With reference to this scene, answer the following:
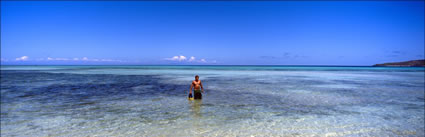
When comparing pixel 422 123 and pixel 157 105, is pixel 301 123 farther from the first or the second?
pixel 157 105

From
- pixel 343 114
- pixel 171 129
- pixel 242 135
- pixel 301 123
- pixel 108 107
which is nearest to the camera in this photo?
pixel 242 135

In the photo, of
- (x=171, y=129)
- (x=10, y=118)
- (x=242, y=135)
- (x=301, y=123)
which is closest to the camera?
(x=242, y=135)

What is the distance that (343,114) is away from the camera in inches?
393

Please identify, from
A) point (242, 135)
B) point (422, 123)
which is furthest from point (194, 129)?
point (422, 123)

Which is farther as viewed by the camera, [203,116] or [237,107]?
[237,107]

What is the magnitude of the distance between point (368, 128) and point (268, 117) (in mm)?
3437

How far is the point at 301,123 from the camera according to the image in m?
8.52

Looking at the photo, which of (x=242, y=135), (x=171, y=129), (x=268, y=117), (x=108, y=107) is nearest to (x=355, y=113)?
(x=268, y=117)

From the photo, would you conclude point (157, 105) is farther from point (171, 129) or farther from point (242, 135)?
point (242, 135)

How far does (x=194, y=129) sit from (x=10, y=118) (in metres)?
7.72

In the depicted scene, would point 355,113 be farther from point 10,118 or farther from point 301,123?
point 10,118

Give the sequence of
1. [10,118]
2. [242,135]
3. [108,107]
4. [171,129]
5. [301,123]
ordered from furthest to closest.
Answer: [108,107] → [10,118] → [301,123] → [171,129] → [242,135]

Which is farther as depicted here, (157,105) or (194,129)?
(157,105)

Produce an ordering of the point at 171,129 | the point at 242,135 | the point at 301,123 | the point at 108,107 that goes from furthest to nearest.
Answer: the point at 108,107 → the point at 301,123 → the point at 171,129 → the point at 242,135
